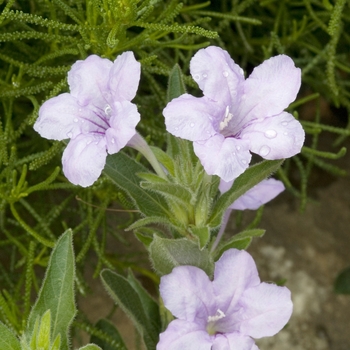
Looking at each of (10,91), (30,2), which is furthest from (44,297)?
(30,2)

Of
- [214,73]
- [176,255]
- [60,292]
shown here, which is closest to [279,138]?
[214,73]

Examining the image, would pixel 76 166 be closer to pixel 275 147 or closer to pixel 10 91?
pixel 275 147

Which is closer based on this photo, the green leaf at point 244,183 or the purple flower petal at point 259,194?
the green leaf at point 244,183

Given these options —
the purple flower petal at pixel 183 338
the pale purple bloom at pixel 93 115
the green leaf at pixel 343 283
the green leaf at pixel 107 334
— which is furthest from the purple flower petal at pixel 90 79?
the green leaf at pixel 343 283

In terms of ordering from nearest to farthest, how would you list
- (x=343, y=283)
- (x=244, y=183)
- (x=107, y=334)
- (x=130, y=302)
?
(x=244, y=183), (x=130, y=302), (x=107, y=334), (x=343, y=283)

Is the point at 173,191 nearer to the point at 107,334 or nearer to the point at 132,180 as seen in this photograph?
the point at 132,180

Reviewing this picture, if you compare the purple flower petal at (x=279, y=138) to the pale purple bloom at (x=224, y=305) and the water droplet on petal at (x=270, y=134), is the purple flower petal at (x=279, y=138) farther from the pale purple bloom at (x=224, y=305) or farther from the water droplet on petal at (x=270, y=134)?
the pale purple bloom at (x=224, y=305)
